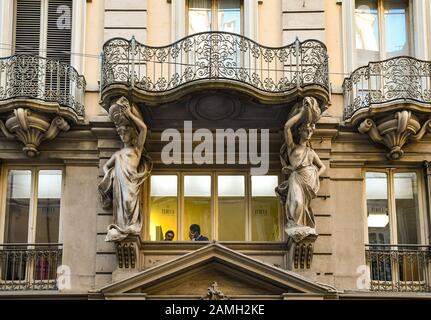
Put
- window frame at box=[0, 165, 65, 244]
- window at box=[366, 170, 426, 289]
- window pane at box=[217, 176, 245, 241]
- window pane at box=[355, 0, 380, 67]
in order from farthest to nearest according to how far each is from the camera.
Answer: window pane at box=[355, 0, 380, 67] < window pane at box=[217, 176, 245, 241] < window frame at box=[0, 165, 65, 244] < window at box=[366, 170, 426, 289]

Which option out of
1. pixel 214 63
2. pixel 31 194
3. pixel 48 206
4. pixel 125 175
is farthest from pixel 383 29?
pixel 31 194

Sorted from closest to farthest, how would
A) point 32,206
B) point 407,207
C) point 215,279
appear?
1. point 215,279
2. point 32,206
3. point 407,207

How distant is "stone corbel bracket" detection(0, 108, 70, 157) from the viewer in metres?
17.4

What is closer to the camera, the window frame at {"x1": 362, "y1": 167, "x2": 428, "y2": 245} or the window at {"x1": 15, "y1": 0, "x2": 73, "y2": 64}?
the window frame at {"x1": 362, "y1": 167, "x2": 428, "y2": 245}

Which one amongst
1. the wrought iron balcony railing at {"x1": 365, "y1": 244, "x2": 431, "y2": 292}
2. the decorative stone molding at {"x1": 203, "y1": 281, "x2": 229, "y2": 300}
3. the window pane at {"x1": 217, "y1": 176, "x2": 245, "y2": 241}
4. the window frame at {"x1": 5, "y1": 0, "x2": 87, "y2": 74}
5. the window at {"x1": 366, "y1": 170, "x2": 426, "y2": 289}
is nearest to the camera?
the decorative stone molding at {"x1": 203, "y1": 281, "x2": 229, "y2": 300}

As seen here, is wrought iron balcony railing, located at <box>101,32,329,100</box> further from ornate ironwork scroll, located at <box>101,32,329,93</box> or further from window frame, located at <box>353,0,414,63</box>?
window frame, located at <box>353,0,414,63</box>

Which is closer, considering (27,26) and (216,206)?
(216,206)

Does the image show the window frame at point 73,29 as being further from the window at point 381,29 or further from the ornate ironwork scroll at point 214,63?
the window at point 381,29

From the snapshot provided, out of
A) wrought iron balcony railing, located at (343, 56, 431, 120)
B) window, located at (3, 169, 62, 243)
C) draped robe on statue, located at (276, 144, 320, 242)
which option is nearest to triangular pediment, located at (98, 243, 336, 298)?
draped robe on statue, located at (276, 144, 320, 242)

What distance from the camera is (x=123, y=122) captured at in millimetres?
17156

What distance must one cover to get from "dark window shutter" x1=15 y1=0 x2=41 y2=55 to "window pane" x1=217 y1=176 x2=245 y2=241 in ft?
14.4

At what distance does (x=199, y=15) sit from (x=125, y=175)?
380 cm

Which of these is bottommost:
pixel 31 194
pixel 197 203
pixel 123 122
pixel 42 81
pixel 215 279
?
pixel 215 279

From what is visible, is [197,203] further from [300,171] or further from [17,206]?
[17,206]
